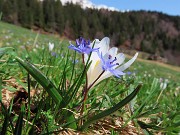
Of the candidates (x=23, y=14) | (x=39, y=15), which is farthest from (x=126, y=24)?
(x=23, y=14)

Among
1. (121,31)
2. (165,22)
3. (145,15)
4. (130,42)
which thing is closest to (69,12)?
(121,31)

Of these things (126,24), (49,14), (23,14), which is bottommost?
(126,24)

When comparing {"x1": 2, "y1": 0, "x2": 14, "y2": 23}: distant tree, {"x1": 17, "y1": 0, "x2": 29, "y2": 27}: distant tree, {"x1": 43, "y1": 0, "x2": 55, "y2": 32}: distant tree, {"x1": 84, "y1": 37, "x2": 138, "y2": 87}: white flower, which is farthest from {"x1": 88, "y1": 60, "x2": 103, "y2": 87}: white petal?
{"x1": 17, "y1": 0, "x2": 29, "y2": 27}: distant tree

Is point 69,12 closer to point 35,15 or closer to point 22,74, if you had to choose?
point 35,15

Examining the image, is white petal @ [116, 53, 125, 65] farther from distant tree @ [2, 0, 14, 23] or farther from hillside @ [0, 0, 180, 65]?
distant tree @ [2, 0, 14, 23]

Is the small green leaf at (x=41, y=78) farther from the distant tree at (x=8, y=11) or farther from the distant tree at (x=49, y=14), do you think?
the distant tree at (x=49, y=14)

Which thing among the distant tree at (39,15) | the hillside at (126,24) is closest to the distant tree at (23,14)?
the hillside at (126,24)

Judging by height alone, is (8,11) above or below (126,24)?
above

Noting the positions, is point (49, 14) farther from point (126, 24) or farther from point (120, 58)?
point (120, 58)
